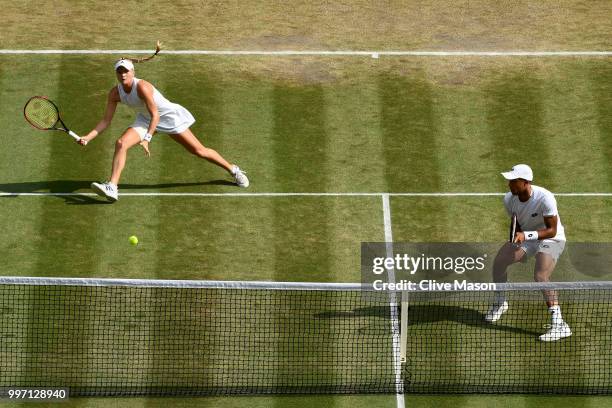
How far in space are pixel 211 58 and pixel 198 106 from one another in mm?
1545

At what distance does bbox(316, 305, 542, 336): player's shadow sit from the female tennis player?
3614mm

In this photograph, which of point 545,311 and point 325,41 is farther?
point 325,41

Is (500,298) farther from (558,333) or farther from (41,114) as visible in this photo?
(41,114)

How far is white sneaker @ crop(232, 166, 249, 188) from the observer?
21531 mm

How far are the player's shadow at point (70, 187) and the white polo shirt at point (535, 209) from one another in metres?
4.84

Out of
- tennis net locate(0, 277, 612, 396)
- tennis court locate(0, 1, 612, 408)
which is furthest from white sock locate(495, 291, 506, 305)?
tennis court locate(0, 1, 612, 408)

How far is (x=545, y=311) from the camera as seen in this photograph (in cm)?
1912

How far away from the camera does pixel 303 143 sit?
22.8 metres

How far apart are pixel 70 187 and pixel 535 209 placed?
6957 mm

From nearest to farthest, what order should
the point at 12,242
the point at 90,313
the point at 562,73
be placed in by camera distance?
the point at 90,313, the point at 12,242, the point at 562,73

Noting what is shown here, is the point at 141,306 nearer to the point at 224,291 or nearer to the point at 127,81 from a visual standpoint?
the point at 224,291

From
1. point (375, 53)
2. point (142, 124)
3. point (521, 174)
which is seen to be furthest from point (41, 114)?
point (521, 174)

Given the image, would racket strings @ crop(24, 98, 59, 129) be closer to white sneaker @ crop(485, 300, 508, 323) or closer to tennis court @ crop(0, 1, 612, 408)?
tennis court @ crop(0, 1, 612, 408)

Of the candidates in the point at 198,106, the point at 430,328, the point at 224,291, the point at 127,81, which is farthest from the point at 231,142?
the point at 430,328
